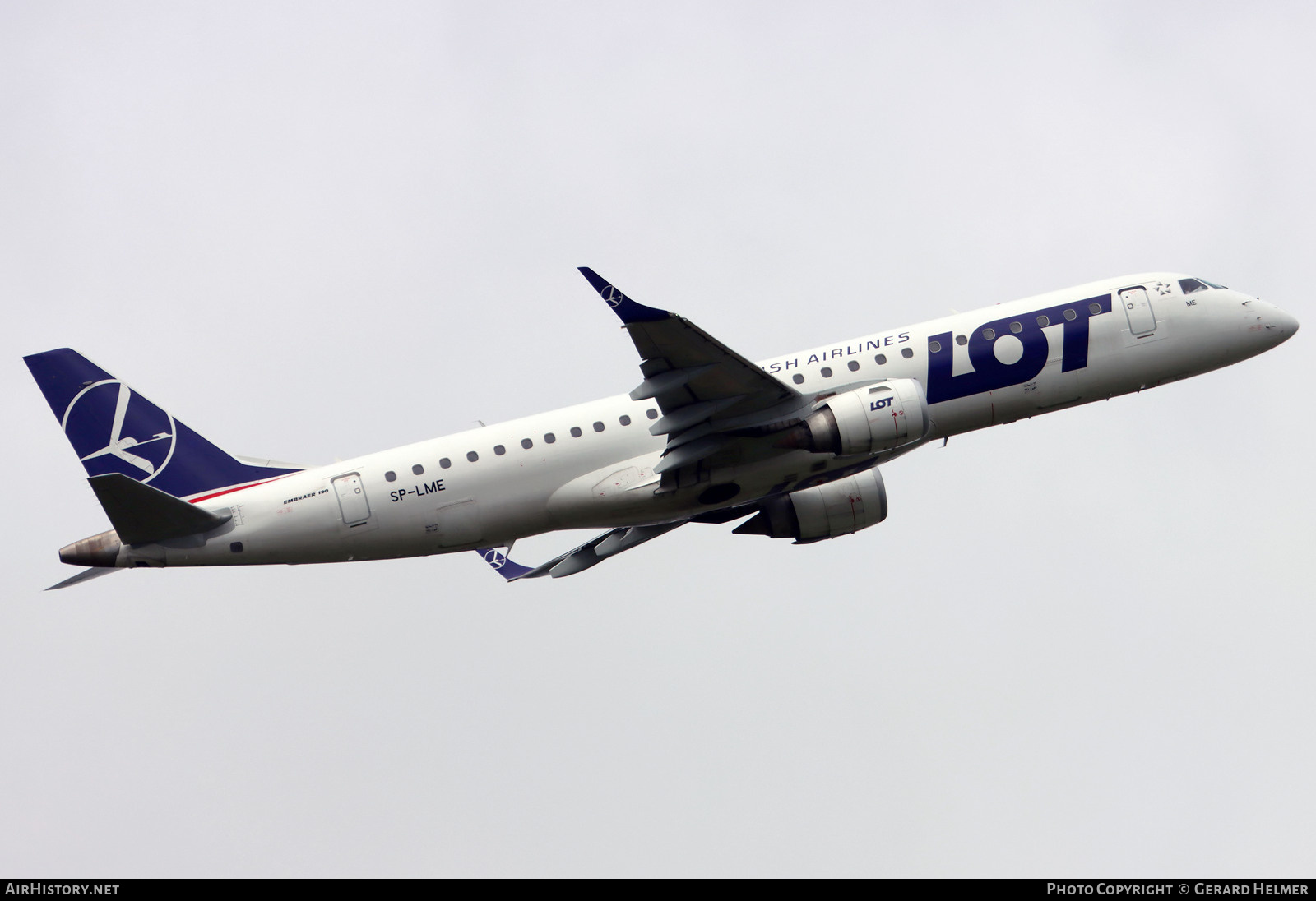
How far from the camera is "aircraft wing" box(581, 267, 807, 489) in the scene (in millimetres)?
35750

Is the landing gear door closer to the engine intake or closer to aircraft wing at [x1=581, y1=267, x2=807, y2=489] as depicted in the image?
the engine intake

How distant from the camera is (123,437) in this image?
133ft

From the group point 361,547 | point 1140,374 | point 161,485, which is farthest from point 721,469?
point 161,485

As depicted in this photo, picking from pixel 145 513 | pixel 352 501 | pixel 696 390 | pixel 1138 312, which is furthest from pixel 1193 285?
pixel 145 513

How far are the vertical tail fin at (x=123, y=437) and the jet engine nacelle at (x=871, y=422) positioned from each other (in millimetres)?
15861

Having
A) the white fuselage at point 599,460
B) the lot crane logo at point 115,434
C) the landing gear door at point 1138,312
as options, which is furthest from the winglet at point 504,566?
the landing gear door at point 1138,312

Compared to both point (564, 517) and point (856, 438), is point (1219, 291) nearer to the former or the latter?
point (856, 438)

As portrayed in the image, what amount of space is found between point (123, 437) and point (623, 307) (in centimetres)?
1596

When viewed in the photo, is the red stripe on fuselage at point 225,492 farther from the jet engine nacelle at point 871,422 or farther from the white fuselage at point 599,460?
the jet engine nacelle at point 871,422

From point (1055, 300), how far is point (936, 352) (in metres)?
4.25

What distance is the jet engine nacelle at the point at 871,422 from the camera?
124 feet

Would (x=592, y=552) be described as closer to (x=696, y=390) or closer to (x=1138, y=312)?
(x=696, y=390)

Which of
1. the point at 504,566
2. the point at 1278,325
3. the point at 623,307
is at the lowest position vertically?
the point at 504,566

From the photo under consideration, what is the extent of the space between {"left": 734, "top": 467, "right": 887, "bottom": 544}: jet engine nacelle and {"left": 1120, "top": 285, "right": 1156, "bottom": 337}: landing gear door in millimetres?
8764
